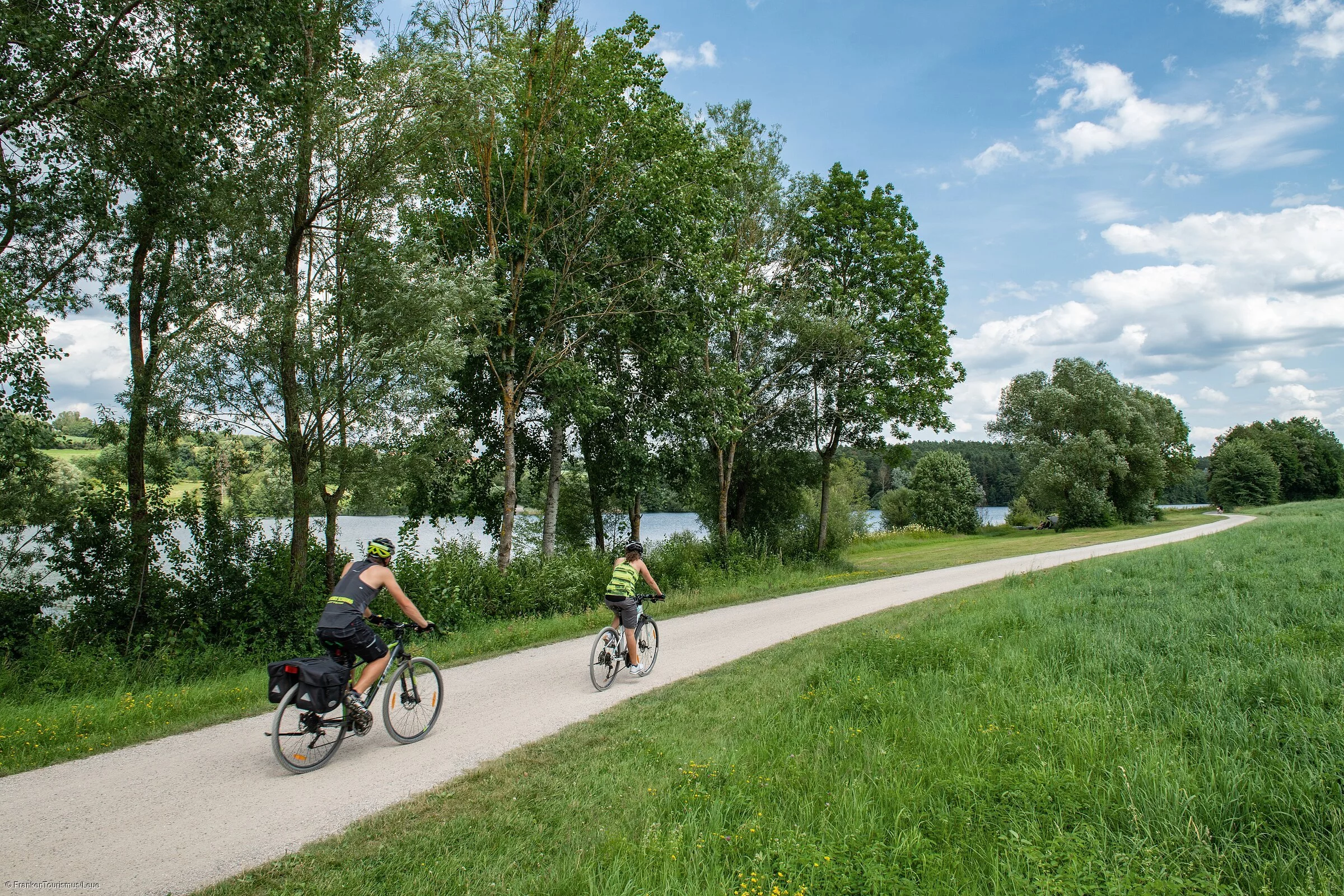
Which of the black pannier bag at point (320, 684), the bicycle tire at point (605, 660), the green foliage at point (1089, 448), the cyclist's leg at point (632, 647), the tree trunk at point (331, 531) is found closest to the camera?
the black pannier bag at point (320, 684)

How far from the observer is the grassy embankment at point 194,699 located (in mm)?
6293

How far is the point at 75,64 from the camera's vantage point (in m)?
9.84

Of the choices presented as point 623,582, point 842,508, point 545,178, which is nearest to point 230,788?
point 623,582

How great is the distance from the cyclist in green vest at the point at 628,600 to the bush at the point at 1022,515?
55.2m

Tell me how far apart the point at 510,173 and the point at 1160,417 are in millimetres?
65401

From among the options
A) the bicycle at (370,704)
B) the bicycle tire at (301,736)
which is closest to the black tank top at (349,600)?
the bicycle at (370,704)

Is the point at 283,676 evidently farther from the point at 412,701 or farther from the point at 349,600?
the point at 412,701

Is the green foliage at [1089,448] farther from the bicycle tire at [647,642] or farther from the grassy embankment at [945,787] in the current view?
the bicycle tire at [647,642]

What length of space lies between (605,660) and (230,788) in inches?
165

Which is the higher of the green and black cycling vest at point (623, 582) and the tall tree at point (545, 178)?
the tall tree at point (545, 178)

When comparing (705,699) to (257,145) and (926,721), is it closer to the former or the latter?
(926,721)

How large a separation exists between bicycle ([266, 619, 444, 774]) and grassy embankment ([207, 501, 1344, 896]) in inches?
51.1

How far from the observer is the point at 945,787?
4.43 m

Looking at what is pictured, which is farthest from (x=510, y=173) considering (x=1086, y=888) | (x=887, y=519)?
(x=887, y=519)
